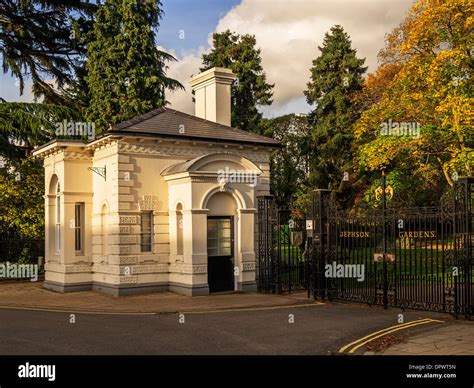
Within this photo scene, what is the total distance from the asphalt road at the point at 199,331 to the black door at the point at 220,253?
4045mm

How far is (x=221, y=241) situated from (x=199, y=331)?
7.37 metres

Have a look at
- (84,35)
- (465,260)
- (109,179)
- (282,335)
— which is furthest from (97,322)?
(84,35)

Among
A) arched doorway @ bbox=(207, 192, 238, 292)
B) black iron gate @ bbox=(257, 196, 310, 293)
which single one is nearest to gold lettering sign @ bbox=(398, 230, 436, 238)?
black iron gate @ bbox=(257, 196, 310, 293)

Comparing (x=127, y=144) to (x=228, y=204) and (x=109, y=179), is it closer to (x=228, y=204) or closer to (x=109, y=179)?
(x=109, y=179)

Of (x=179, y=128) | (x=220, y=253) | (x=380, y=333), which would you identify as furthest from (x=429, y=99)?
(x=380, y=333)

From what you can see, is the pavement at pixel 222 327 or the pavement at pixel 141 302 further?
the pavement at pixel 141 302

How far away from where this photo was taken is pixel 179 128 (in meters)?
20.2

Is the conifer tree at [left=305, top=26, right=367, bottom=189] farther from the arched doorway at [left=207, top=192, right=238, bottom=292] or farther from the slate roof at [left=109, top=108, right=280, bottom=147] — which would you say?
the arched doorway at [left=207, top=192, right=238, bottom=292]

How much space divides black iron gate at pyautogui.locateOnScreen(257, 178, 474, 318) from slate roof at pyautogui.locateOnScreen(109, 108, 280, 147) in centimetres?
280

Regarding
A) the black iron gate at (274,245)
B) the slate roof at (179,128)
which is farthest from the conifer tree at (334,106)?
the black iron gate at (274,245)

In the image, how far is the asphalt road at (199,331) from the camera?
34.2ft

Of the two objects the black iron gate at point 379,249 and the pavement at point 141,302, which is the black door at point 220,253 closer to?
the pavement at point 141,302

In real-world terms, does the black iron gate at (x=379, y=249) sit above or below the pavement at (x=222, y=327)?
above

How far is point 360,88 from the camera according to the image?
40.7 m
